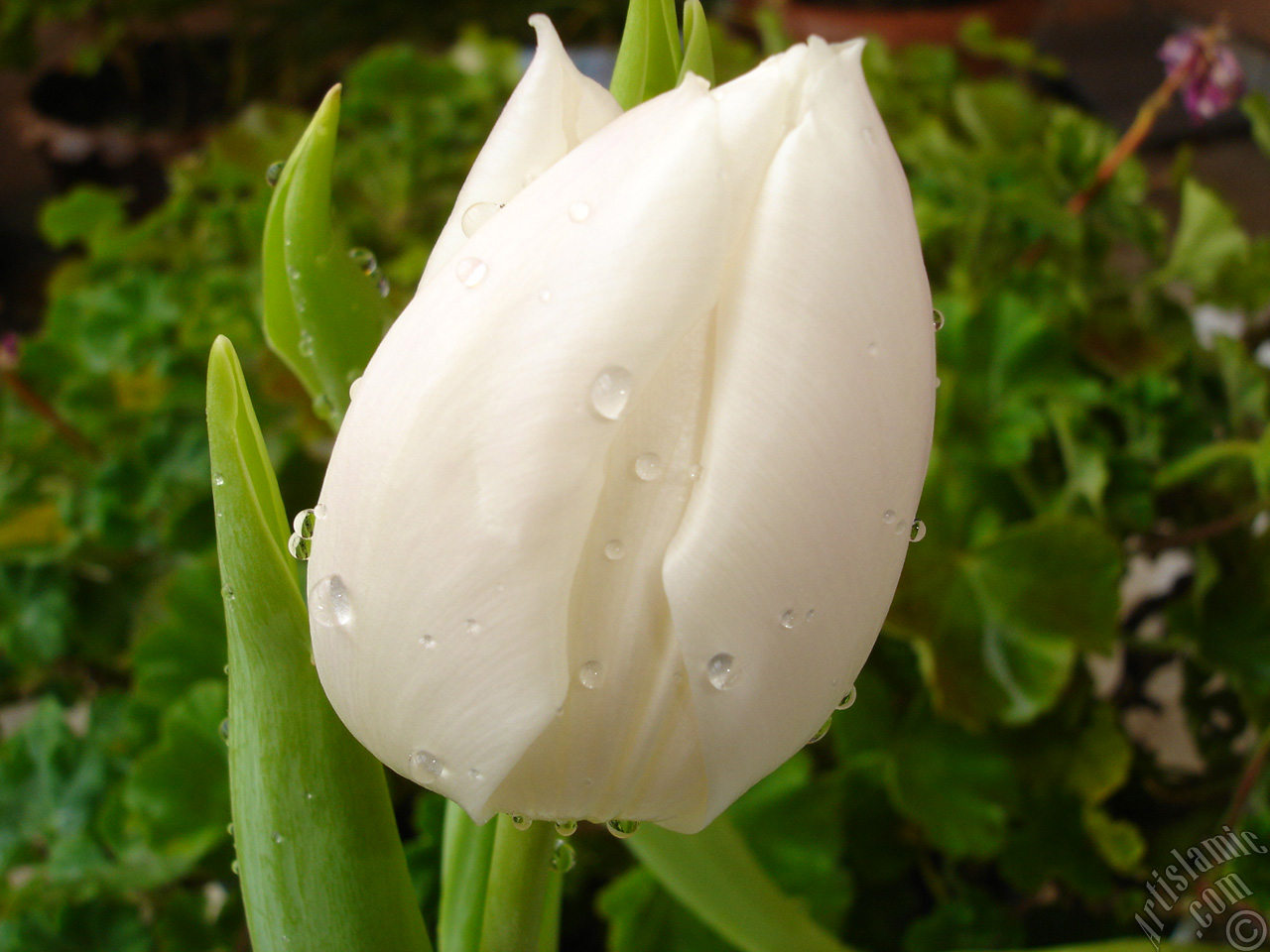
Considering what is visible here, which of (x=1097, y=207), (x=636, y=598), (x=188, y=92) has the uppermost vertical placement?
(x=636, y=598)

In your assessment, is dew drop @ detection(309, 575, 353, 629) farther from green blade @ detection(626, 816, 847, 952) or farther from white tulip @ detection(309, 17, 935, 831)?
green blade @ detection(626, 816, 847, 952)

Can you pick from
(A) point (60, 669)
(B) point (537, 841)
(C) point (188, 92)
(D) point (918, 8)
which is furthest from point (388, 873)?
(C) point (188, 92)

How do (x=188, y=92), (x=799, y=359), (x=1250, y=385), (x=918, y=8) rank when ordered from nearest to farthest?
(x=799, y=359) → (x=1250, y=385) → (x=918, y=8) → (x=188, y=92)

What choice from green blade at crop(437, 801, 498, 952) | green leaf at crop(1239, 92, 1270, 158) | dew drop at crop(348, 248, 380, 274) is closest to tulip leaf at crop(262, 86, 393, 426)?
dew drop at crop(348, 248, 380, 274)

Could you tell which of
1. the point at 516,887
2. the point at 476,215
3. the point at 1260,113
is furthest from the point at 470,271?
the point at 1260,113

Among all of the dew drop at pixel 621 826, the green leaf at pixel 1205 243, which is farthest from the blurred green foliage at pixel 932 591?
the dew drop at pixel 621 826

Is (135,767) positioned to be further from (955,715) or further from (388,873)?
(955,715)
